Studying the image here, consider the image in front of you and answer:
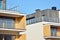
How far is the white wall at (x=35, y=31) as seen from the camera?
38.4 metres

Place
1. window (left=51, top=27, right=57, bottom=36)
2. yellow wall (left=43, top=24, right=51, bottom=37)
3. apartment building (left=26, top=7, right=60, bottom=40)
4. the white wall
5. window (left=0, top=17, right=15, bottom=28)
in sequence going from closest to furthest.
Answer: window (left=0, top=17, right=15, bottom=28)
yellow wall (left=43, top=24, right=51, bottom=37)
apartment building (left=26, top=7, right=60, bottom=40)
the white wall
window (left=51, top=27, right=57, bottom=36)

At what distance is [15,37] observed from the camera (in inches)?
1264

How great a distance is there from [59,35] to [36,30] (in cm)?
407

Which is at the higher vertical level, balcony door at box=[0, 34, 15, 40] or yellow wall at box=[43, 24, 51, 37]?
yellow wall at box=[43, 24, 51, 37]

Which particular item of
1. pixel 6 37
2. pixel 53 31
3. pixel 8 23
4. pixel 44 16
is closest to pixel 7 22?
pixel 8 23

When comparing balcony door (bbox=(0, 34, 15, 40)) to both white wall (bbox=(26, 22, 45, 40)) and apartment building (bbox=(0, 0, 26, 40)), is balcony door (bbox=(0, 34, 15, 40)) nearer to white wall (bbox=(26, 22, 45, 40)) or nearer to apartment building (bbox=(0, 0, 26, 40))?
apartment building (bbox=(0, 0, 26, 40))

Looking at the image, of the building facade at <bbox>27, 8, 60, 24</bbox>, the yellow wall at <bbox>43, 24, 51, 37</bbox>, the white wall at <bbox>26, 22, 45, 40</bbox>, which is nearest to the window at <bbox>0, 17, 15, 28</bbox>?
the yellow wall at <bbox>43, 24, 51, 37</bbox>

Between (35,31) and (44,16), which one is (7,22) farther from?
(44,16)

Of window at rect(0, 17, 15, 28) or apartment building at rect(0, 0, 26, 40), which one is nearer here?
apartment building at rect(0, 0, 26, 40)

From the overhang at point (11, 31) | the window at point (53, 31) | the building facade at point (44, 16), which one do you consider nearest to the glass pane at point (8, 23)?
the overhang at point (11, 31)

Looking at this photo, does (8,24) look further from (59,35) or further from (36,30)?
(59,35)

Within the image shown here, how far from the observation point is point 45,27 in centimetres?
3756

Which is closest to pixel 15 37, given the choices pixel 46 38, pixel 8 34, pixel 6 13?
pixel 8 34

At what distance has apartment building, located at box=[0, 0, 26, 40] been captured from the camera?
30984 millimetres
